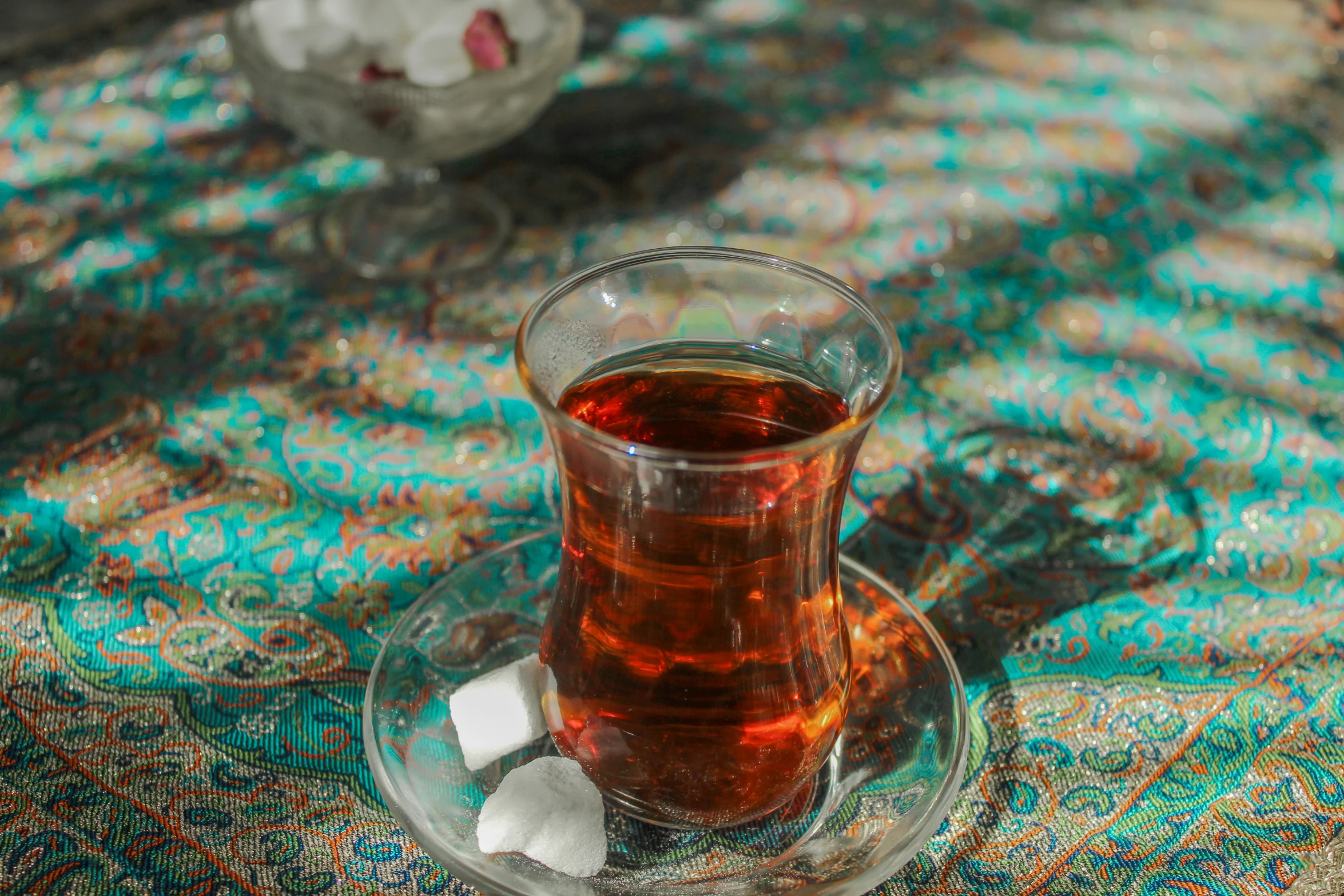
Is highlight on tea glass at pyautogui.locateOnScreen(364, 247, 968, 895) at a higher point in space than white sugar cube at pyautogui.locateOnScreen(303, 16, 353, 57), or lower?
lower

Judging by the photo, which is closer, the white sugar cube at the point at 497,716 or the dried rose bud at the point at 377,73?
the white sugar cube at the point at 497,716

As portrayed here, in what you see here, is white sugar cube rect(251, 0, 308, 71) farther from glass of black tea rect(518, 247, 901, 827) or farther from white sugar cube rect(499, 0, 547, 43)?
glass of black tea rect(518, 247, 901, 827)

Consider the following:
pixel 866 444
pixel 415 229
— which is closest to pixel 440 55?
pixel 415 229

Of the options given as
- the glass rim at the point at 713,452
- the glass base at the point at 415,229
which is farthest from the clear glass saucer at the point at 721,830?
the glass base at the point at 415,229

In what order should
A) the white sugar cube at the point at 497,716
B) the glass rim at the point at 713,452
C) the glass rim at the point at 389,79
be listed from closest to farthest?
the glass rim at the point at 713,452, the white sugar cube at the point at 497,716, the glass rim at the point at 389,79

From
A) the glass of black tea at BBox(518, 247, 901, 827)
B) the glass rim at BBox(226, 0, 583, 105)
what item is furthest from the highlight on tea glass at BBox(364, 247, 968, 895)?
the glass rim at BBox(226, 0, 583, 105)

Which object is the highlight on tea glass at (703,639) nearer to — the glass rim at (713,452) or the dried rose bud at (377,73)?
the glass rim at (713,452)

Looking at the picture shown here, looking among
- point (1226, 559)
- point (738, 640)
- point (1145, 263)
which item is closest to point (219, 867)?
point (738, 640)
